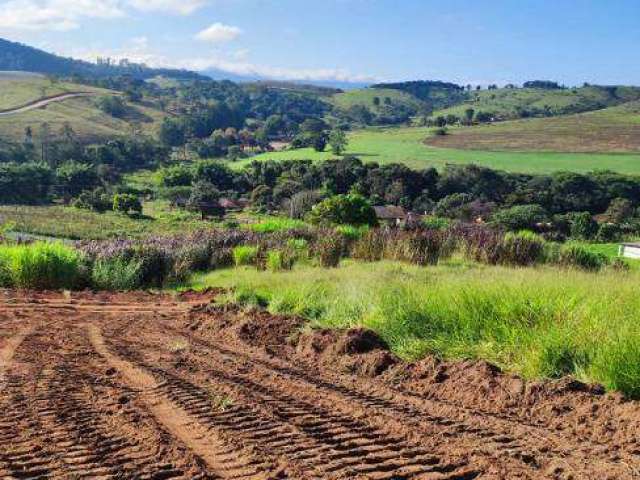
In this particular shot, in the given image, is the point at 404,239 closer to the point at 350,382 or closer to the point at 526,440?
the point at 350,382

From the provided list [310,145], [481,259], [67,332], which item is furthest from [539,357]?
[310,145]

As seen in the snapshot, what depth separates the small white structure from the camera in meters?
26.2

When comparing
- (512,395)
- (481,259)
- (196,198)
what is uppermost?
(512,395)

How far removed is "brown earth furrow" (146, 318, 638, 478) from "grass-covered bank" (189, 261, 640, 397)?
995 millimetres

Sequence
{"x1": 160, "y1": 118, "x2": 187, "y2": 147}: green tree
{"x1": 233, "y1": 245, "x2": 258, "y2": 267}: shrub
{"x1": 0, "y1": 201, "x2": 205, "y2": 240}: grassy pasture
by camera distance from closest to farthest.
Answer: {"x1": 233, "y1": 245, "x2": 258, "y2": 267}: shrub < {"x1": 0, "y1": 201, "x2": 205, "y2": 240}: grassy pasture < {"x1": 160, "y1": 118, "x2": 187, "y2": 147}: green tree

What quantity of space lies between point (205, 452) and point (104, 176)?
94.1 meters

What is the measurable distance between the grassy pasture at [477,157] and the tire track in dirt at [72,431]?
7870 centimetres

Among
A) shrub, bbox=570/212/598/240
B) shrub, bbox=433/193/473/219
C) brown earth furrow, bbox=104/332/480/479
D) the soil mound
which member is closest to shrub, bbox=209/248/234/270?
the soil mound

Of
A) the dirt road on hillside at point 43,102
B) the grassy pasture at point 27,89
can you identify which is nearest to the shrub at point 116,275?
the dirt road on hillside at point 43,102

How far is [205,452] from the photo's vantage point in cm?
419

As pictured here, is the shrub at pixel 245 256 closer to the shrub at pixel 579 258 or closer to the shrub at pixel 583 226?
the shrub at pixel 579 258

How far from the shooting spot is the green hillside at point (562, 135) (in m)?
92.4

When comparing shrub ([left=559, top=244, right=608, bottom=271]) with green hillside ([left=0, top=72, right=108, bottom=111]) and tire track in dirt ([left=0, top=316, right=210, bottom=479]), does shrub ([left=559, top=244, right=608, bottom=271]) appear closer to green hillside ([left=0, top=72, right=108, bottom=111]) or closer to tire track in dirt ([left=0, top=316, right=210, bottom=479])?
tire track in dirt ([left=0, top=316, right=210, bottom=479])

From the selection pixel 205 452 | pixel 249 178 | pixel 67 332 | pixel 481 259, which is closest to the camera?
pixel 205 452
